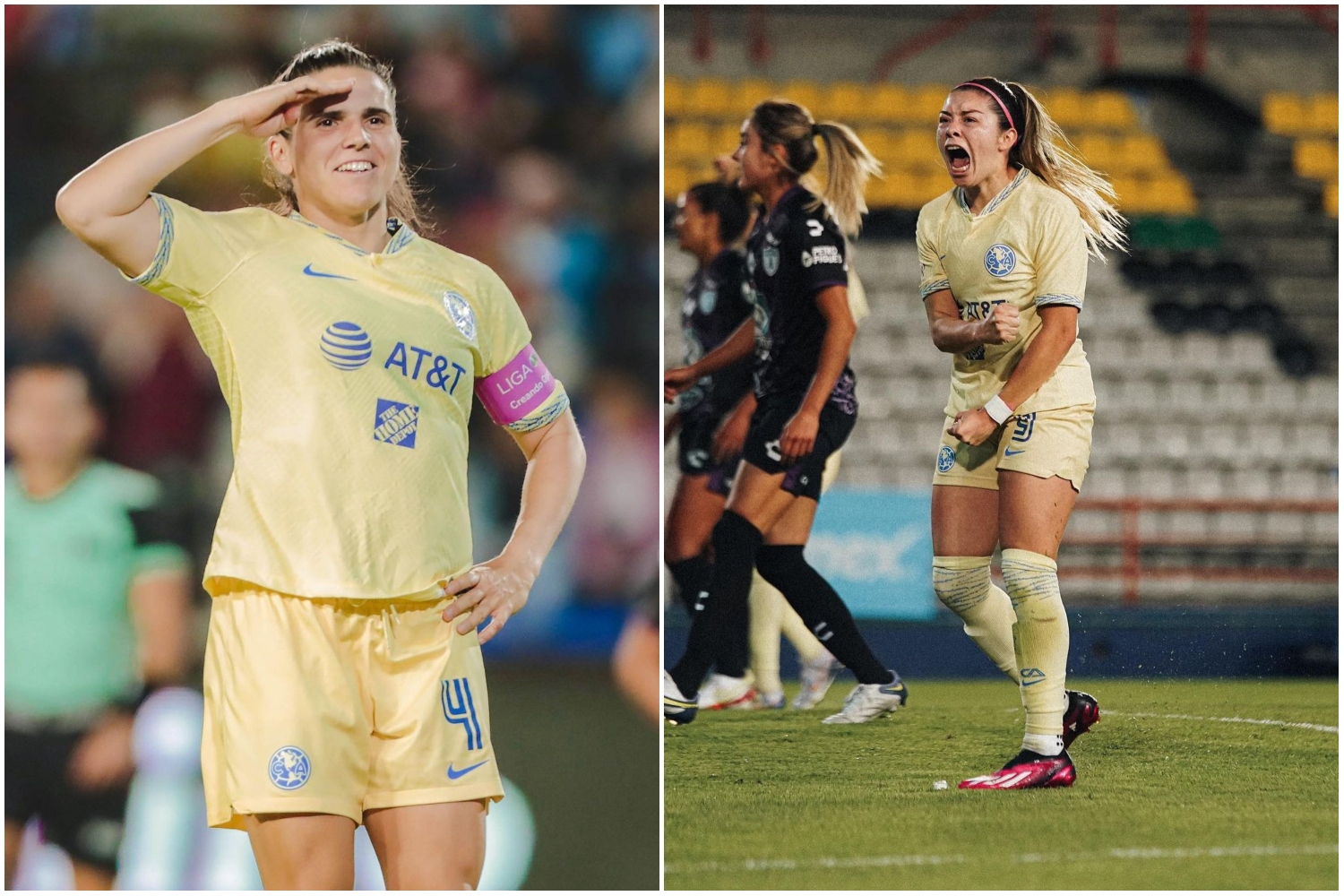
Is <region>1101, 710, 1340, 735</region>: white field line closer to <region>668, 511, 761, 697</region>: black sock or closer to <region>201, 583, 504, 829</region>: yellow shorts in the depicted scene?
<region>668, 511, 761, 697</region>: black sock

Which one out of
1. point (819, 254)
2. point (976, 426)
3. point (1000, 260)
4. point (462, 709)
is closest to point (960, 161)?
point (1000, 260)

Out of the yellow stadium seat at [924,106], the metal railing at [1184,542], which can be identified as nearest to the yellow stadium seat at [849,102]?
the yellow stadium seat at [924,106]

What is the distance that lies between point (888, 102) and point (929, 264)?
178 inches

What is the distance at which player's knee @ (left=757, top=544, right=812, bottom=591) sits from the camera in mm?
3912

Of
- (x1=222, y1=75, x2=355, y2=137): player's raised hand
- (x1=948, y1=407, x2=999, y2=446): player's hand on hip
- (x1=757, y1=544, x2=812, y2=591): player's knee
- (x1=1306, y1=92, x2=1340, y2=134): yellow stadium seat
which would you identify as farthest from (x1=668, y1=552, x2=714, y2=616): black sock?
(x1=1306, y1=92, x2=1340, y2=134): yellow stadium seat

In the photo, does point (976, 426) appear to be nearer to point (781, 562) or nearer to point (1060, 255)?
point (1060, 255)

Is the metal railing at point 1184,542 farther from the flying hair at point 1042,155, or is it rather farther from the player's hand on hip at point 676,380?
the flying hair at point 1042,155

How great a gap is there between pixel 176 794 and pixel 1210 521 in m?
5.15

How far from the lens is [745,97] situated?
6809 millimetres

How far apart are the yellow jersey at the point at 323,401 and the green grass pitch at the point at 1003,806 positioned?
101cm

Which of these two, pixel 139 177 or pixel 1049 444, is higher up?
pixel 139 177

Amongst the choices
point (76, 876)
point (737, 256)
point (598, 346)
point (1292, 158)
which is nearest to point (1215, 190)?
point (1292, 158)

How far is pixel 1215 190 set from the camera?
8.20m

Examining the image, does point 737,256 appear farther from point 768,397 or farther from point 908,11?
point 908,11
